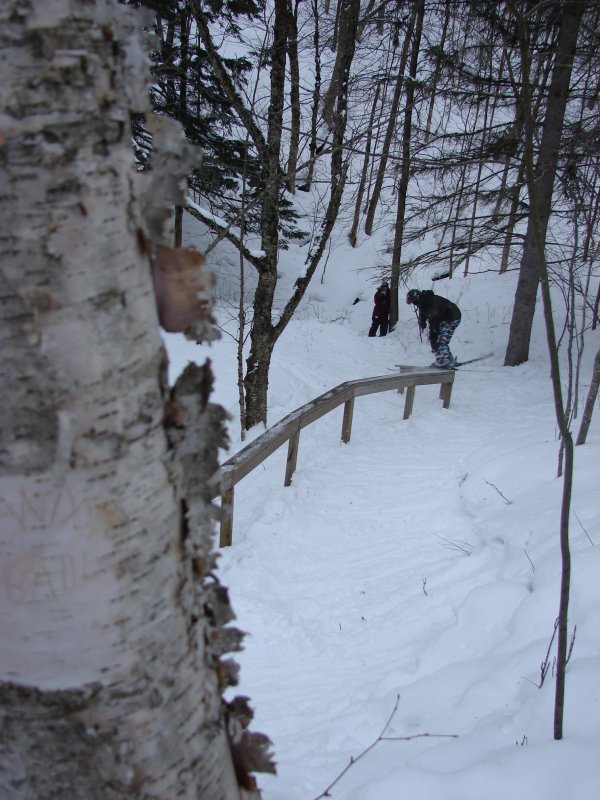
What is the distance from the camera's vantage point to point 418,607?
3.65m

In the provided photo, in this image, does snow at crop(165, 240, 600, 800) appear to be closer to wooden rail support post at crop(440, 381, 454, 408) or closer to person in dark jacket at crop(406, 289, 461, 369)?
wooden rail support post at crop(440, 381, 454, 408)

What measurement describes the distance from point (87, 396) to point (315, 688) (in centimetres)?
280

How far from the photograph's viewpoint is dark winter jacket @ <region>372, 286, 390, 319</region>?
1391 cm

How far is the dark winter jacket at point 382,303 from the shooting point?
13906 millimetres

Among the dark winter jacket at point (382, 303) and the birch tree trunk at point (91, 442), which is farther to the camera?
the dark winter jacket at point (382, 303)

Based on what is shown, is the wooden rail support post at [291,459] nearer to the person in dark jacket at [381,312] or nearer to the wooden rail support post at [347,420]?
the wooden rail support post at [347,420]

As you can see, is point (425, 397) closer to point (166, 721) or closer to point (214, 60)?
point (214, 60)

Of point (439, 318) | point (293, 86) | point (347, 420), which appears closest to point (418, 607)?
point (347, 420)

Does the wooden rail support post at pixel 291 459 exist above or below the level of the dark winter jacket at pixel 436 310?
below

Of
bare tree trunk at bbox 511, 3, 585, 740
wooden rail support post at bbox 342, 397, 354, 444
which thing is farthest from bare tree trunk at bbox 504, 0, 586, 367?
bare tree trunk at bbox 511, 3, 585, 740

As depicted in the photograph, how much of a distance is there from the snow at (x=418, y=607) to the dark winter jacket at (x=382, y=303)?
6553mm

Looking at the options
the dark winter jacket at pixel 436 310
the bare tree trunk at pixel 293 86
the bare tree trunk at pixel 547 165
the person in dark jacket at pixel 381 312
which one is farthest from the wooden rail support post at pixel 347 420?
the person in dark jacket at pixel 381 312

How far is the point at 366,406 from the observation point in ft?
27.6

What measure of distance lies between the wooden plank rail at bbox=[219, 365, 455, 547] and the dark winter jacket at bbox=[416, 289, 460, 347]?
5.08 feet
